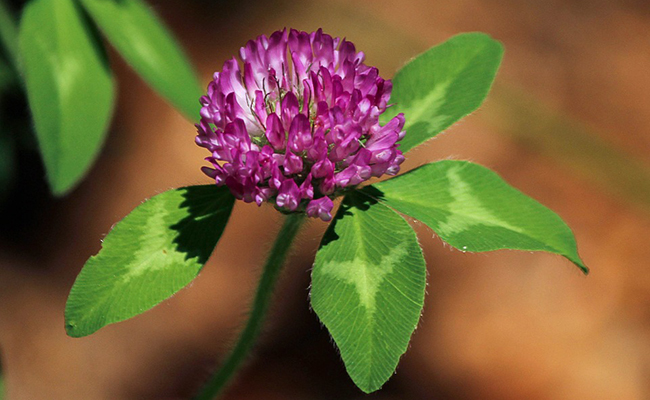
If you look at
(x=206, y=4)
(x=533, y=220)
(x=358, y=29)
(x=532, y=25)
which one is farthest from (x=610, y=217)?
A: (x=206, y=4)

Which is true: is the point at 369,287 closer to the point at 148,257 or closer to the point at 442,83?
the point at 148,257

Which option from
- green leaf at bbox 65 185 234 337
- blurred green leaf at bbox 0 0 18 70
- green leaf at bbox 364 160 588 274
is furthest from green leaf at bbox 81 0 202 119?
green leaf at bbox 364 160 588 274

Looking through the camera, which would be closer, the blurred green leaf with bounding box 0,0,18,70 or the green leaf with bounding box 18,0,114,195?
the green leaf with bounding box 18,0,114,195

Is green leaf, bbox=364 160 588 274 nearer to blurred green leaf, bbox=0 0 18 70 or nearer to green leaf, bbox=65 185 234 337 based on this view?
green leaf, bbox=65 185 234 337

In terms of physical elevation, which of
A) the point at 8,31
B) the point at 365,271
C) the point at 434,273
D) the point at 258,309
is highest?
the point at 8,31

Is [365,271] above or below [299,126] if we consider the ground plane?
below

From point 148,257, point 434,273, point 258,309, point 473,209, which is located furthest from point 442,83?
point 434,273

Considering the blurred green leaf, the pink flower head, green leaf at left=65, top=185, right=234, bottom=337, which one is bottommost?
green leaf at left=65, top=185, right=234, bottom=337

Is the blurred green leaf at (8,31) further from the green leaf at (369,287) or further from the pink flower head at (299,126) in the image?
the green leaf at (369,287)

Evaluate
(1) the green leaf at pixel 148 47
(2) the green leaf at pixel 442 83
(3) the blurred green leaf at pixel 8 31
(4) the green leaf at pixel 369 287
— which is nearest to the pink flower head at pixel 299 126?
(4) the green leaf at pixel 369 287
